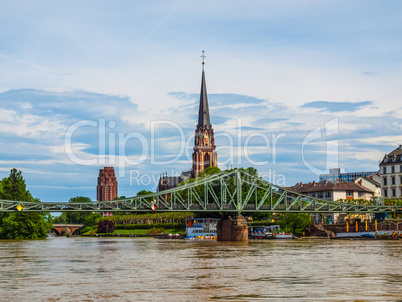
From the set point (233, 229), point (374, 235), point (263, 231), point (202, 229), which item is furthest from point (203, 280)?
point (202, 229)

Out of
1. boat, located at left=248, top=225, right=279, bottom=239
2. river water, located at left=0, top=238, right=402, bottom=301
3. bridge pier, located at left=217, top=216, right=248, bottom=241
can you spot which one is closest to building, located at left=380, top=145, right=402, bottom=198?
boat, located at left=248, top=225, right=279, bottom=239

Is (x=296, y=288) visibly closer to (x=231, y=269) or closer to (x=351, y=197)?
(x=231, y=269)

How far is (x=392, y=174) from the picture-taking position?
12075 cm

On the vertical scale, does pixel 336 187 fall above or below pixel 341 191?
above

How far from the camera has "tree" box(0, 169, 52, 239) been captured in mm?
106688

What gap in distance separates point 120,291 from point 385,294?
11.3 m

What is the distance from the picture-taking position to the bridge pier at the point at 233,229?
9769cm

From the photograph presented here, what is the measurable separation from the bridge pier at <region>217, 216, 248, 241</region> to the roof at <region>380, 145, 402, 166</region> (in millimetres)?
36288

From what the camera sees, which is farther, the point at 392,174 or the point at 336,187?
the point at 336,187

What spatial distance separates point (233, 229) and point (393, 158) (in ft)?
130

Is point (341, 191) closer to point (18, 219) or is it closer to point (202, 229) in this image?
point (202, 229)

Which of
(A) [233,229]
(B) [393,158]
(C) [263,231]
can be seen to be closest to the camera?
(A) [233,229]

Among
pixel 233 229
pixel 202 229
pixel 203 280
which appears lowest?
pixel 202 229

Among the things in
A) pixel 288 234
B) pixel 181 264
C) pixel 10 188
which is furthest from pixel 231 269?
pixel 10 188
